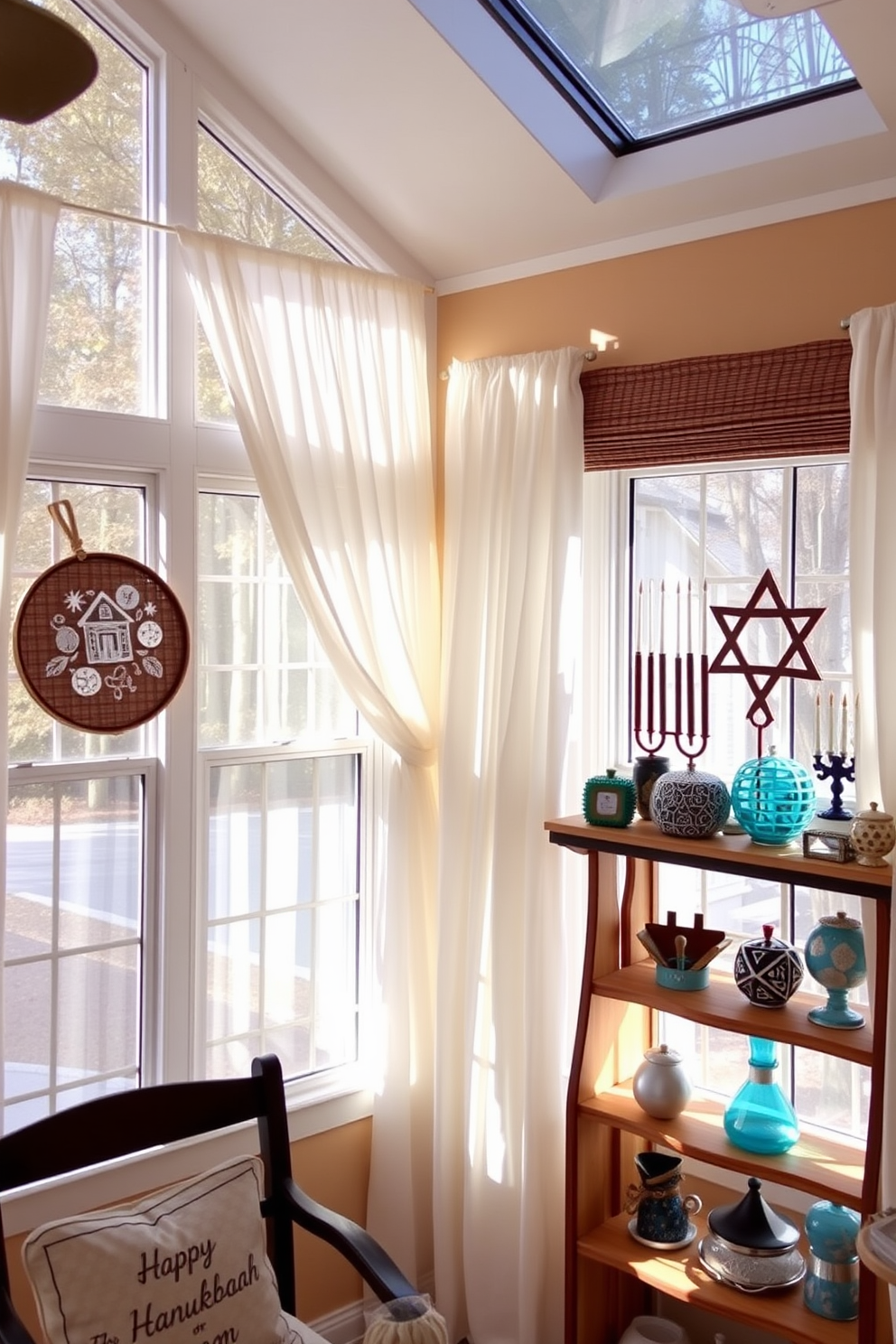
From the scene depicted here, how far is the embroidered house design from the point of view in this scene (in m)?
2.62

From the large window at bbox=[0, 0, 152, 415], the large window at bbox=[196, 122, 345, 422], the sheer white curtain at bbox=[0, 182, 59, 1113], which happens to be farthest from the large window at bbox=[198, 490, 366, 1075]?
the sheer white curtain at bbox=[0, 182, 59, 1113]

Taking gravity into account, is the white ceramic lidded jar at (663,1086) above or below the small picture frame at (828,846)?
below

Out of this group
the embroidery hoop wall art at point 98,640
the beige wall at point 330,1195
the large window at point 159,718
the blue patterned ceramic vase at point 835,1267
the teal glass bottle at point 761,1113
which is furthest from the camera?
the beige wall at point 330,1195

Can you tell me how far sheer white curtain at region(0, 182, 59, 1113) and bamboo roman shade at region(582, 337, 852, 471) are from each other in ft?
4.16

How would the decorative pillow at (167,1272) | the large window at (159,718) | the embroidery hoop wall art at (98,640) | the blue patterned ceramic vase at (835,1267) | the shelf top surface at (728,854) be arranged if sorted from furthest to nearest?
the large window at (159,718) → the embroidery hoop wall art at (98,640) → the blue patterned ceramic vase at (835,1267) → the shelf top surface at (728,854) → the decorative pillow at (167,1272)

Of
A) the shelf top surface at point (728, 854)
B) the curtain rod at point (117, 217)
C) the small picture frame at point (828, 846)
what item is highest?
the curtain rod at point (117, 217)

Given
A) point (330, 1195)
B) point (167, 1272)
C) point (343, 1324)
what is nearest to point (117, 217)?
point (167, 1272)

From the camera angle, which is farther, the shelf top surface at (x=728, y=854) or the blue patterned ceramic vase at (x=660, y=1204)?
the blue patterned ceramic vase at (x=660, y=1204)

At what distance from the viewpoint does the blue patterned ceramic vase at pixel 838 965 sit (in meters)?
2.34

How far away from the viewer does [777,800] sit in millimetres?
2396

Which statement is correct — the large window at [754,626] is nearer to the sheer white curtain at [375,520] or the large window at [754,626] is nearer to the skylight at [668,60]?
the sheer white curtain at [375,520]

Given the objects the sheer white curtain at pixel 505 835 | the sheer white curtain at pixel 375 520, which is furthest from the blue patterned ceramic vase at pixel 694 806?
the sheer white curtain at pixel 375 520

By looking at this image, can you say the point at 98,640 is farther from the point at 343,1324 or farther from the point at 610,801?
the point at 343,1324

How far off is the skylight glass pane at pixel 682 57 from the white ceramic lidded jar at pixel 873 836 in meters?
1.49
